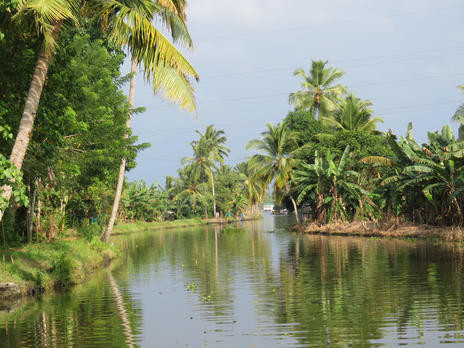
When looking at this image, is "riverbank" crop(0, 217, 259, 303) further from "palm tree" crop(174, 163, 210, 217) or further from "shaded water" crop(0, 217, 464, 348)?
"palm tree" crop(174, 163, 210, 217)

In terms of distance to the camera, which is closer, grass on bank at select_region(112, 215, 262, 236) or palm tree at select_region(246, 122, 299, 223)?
palm tree at select_region(246, 122, 299, 223)

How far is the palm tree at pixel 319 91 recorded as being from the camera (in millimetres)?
53406

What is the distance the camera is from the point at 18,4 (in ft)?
37.2

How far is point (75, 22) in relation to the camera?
12.3 meters

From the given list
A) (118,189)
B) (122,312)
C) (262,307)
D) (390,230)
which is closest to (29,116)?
(122,312)

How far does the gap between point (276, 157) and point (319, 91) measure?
8547 millimetres

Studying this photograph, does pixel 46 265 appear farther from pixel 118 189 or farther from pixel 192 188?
pixel 192 188

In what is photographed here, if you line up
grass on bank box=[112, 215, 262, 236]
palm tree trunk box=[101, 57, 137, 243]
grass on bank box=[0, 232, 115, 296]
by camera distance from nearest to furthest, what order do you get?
grass on bank box=[0, 232, 115, 296]
palm tree trunk box=[101, 57, 137, 243]
grass on bank box=[112, 215, 262, 236]

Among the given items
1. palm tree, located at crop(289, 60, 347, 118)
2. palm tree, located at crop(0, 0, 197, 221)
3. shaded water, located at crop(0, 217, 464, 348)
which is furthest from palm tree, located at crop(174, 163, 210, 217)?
palm tree, located at crop(0, 0, 197, 221)

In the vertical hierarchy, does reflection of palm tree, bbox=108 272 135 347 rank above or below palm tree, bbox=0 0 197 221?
below

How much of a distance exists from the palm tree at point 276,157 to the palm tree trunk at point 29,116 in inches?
1479

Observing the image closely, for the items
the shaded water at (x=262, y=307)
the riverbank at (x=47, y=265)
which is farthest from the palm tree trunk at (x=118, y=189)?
the shaded water at (x=262, y=307)

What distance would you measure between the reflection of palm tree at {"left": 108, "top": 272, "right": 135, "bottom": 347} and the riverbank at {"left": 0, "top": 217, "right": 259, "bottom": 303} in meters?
1.52

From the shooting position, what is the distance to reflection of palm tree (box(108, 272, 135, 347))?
32.9 ft
